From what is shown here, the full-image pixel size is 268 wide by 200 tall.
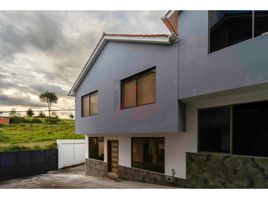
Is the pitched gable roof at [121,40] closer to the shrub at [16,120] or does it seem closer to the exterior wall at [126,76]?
the exterior wall at [126,76]

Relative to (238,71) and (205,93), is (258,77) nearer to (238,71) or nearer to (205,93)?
(238,71)

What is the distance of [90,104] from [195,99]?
829 centimetres

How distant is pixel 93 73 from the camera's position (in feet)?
42.7

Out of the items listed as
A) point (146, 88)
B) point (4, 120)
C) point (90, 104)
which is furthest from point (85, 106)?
point (4, 120)

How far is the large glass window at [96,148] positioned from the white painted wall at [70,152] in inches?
184

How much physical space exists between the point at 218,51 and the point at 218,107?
1841 millimetres

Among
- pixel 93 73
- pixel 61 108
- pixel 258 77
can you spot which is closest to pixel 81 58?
pixel 93 73

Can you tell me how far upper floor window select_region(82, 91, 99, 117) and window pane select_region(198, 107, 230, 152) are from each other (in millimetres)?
7065

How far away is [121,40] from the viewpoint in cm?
1009

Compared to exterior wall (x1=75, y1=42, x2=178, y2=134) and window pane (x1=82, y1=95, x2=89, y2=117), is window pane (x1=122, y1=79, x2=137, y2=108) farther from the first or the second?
window pane (x1=82, y1=95, x2=89, y2=117)

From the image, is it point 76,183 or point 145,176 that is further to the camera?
point 76,183

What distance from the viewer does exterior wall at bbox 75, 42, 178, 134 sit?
736cm

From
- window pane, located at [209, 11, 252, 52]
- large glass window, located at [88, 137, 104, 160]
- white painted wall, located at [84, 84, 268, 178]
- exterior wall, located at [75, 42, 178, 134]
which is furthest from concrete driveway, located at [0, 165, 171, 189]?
window pane, located at [209, 11, 252, 52]

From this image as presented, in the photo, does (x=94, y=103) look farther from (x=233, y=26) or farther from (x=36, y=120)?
(x=36, y=120)
